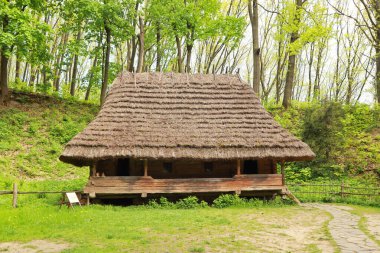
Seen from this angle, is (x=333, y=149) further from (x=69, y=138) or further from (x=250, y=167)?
(x=69, y=138)

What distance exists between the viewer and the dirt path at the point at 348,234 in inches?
382

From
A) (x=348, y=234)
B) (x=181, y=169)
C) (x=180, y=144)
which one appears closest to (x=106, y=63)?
(x=181, y=169)

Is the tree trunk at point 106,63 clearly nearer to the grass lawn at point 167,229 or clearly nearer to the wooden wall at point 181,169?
the wooden wall at point 181,169

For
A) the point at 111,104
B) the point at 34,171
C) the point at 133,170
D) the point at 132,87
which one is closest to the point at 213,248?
the point at 133,170

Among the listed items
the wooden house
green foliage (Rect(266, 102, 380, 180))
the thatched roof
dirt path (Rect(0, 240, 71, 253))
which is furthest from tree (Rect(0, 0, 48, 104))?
green foliage (Rect(266, 102, 380, 180))

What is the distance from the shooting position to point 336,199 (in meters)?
20.0

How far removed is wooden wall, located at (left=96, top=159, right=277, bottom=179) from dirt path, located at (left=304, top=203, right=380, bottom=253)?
15.4ft

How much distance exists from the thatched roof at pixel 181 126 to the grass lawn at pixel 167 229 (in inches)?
107

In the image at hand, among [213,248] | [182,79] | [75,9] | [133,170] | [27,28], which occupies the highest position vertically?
[75,9]

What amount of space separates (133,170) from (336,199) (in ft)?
34.7

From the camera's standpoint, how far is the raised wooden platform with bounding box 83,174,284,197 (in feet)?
57.5

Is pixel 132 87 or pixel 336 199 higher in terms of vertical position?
pixel 132 87

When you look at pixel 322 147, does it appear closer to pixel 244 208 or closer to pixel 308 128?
pixel 308 128

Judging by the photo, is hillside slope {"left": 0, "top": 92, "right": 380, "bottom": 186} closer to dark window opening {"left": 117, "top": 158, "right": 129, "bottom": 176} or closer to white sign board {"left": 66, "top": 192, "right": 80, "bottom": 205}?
dark window opening {"left": 117, "top": 158, "right": 129, "bottom": 176}
